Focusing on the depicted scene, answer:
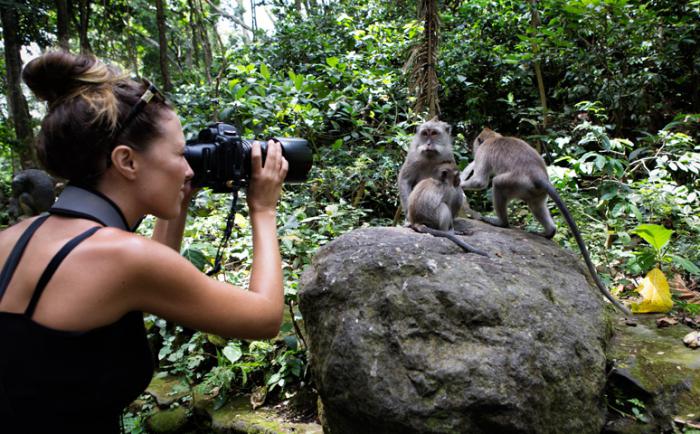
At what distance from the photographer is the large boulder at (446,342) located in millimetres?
2525

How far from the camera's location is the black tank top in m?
1.16

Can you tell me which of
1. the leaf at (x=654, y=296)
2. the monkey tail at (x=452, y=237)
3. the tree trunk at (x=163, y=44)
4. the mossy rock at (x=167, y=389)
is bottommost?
the mossy rock at (x=167, y=389)

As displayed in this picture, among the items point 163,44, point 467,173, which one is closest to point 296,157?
point 467,173

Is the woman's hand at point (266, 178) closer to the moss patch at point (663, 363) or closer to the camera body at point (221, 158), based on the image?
the camera body at point (221, 158)

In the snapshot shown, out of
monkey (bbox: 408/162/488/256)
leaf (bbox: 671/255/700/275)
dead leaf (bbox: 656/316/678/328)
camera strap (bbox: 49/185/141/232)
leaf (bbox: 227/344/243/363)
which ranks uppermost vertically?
camera strap (bbox: 49/185/141/232)

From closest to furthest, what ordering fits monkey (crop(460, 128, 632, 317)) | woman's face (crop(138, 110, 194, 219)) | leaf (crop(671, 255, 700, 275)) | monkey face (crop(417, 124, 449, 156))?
woman's face (crop(138, 110, 194, 219))
monkey (crop(460, 128, 632, 317))
leaf (crop(671, 255, 700, 275))
monkey face (crop(417, 124, 449, 156))

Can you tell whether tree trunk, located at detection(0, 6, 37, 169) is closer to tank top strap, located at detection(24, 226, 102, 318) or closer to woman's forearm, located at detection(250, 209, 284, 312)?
woman's forearm, located at detection(250, 209, 284, 312)

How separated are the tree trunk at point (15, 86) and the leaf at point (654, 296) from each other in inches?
448

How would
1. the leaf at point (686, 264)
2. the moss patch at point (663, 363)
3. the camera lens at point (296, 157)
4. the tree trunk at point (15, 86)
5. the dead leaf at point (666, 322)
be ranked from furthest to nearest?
1. the tree trunk at point (15, 86)
2. the leaf at point (686, 264)
3. the dead leaf at point (666, 322)
4. the moss patch at point (663, 363)
5. the camera lens at point (296, 157)

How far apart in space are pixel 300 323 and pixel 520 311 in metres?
1.98

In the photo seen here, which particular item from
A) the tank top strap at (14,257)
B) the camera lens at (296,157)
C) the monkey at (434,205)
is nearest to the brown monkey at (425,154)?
the monkey at (434,205)

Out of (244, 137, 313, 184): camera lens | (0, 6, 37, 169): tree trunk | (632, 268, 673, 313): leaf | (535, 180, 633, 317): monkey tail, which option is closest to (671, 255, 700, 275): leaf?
(632, 268, 673, 313): leaf

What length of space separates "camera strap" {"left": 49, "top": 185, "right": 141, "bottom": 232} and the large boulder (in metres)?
1.69

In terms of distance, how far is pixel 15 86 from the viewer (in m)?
10.9
